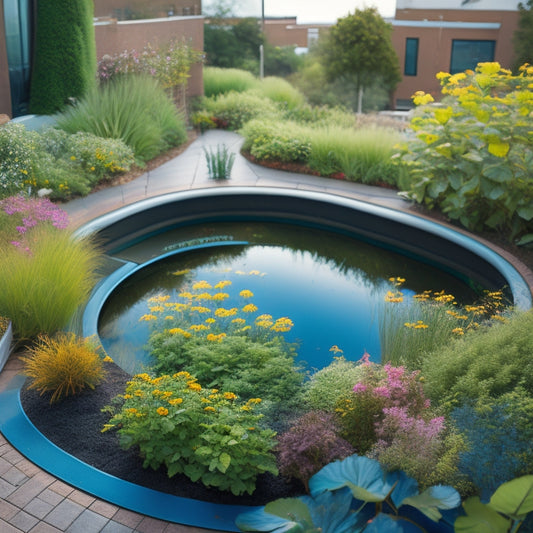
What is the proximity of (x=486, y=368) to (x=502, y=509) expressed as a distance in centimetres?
90

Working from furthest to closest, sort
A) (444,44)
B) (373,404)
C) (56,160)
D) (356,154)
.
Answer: (444,44), (356,154), (56,160), (373,404)

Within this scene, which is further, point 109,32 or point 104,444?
point 109,32

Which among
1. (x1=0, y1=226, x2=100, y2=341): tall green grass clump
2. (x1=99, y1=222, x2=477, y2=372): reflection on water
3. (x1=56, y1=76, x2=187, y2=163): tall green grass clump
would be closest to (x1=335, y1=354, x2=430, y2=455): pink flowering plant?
(x1=99, y1=222, x2=477, y2=372): reflection on water

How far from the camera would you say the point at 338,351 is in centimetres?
447

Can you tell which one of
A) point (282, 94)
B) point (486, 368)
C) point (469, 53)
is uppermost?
point (469, 53)

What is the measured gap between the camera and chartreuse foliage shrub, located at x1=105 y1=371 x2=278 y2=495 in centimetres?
280

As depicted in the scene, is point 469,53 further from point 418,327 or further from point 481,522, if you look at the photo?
point 481,522

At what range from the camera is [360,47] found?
1445 centimetres

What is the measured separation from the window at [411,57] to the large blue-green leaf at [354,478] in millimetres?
18089

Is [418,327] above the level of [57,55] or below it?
below

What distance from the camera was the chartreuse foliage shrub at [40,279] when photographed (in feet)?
13.3

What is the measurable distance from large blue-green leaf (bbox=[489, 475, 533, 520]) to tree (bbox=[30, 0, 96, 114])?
8.40 m

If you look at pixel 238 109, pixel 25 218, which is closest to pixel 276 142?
pixel 238 109

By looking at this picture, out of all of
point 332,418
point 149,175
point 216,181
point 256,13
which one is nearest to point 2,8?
point 149,175
